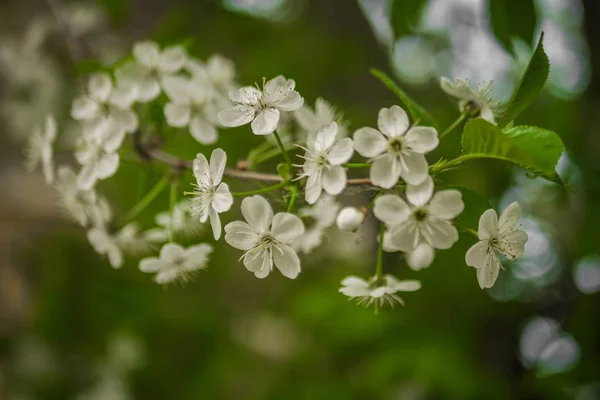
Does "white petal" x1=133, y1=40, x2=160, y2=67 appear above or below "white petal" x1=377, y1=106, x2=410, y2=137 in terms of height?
below

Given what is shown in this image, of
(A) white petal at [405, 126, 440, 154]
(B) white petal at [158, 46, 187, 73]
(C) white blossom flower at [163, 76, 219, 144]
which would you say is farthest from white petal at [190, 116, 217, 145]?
(A) white petal at [405, 126, 440, 154]

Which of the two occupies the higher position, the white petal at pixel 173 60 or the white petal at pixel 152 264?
the white petal at pixel 173 60

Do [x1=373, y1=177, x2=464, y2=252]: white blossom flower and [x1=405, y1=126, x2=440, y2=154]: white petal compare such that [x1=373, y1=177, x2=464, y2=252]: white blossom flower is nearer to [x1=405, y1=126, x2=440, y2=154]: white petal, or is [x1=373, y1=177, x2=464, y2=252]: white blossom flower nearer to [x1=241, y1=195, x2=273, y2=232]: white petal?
[x1=405, y1=126, x2=440, y2=154]: white petal

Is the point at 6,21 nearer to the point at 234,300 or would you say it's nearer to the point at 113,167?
the point at 234,300

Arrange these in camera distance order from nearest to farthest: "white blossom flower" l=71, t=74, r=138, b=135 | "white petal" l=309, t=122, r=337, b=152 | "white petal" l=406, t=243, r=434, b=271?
"white petal" l=309, t=122, r=337, b=152, "white petal" l=406, t=243, r=434, b=271, "white blossom flower" l=71, t=74, r=138, b=135

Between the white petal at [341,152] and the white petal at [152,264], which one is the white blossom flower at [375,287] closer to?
the white petal at [341,152]

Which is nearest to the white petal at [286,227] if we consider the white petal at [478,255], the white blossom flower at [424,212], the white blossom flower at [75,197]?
the white blossom flower at [424,212]

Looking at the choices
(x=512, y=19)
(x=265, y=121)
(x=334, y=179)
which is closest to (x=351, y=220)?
(x=334, y=179)
